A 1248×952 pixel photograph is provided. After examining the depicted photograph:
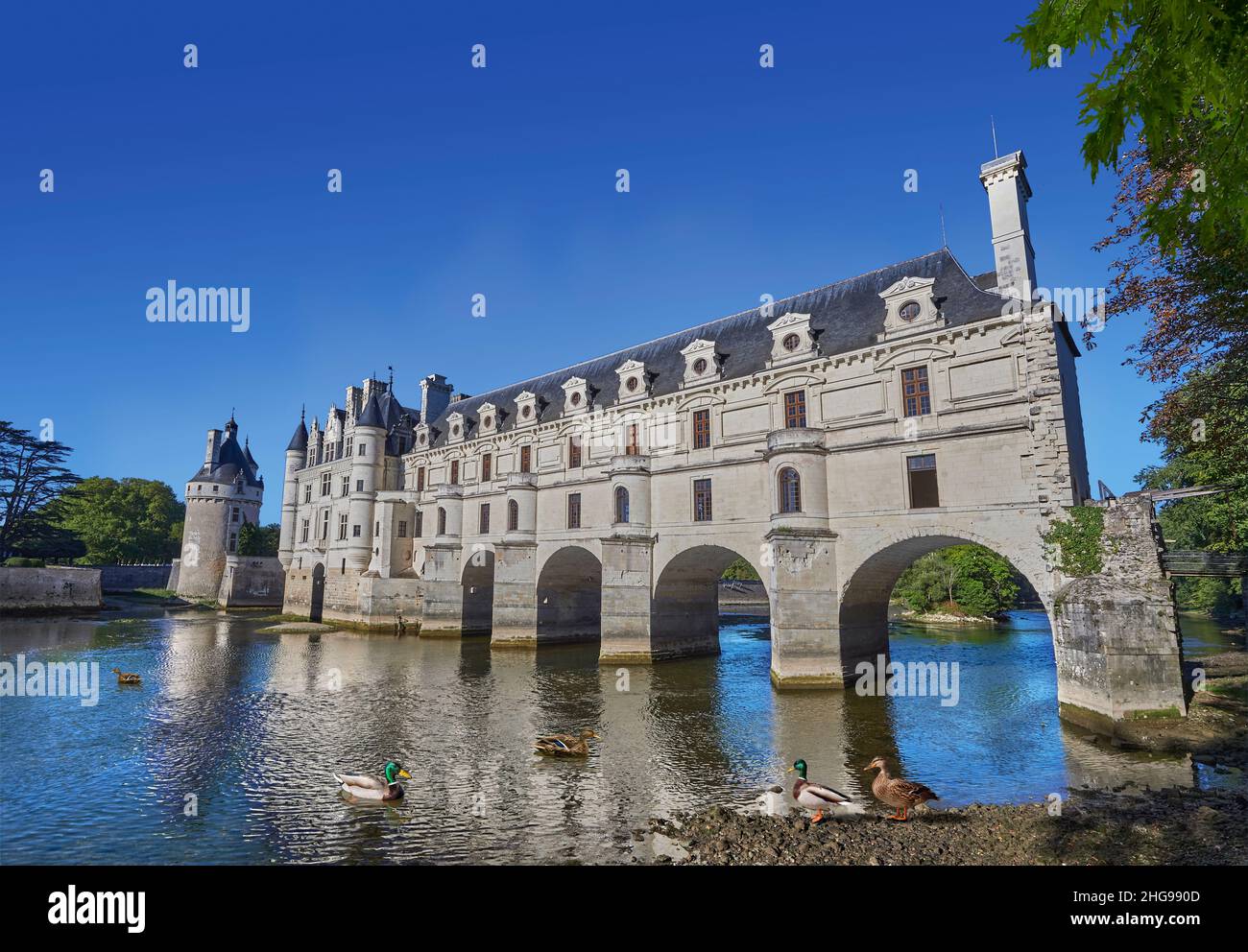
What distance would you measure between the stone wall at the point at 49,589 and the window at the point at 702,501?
5660cm

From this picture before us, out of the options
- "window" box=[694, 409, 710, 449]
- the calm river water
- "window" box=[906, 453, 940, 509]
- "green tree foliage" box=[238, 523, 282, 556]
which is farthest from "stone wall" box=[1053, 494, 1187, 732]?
"green tree foliage" box=[238, 523, 282, 556]

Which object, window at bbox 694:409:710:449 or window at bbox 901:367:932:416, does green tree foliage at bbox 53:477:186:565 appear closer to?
window at bbox 694:409:710:449

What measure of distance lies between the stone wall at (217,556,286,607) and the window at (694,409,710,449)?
49.1 meters

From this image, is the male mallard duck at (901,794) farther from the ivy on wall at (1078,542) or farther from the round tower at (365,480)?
the round tower at (365,480)

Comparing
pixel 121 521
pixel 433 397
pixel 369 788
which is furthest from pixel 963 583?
pixel 121 521

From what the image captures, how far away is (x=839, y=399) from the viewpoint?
2442cm

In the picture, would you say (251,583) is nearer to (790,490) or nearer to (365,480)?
(365,480)

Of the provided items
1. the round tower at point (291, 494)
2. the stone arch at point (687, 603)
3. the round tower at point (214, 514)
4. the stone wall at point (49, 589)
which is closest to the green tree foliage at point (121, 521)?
the round tower at point (214, 514)

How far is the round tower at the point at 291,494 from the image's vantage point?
5478cm

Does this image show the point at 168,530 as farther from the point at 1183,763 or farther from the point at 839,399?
the point at 1183,763

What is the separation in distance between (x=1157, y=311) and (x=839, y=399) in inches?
394

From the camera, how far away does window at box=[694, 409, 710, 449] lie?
28484 mm

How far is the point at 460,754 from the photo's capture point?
15.0 meters
